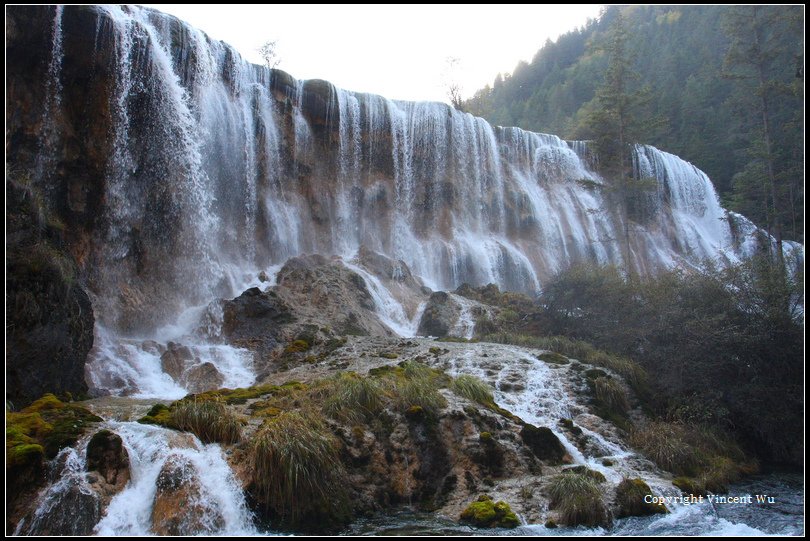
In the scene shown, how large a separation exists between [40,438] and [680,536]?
8024 millimetres

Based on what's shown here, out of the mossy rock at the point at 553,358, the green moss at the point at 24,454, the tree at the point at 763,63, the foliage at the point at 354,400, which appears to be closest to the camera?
the green moss at the point at 24,454

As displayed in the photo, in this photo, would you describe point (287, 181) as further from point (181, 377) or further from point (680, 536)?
point (680, 536)

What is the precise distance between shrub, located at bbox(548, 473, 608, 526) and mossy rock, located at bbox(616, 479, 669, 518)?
334 mm

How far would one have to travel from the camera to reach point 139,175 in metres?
18.0

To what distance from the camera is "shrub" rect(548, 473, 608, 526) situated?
7234mm

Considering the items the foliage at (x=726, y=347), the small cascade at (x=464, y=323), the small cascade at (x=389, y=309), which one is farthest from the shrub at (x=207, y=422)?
the small cascade at (x=389, y=309)

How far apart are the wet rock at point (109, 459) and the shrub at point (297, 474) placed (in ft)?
5.02

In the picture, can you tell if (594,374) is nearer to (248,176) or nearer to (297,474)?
(297,474)

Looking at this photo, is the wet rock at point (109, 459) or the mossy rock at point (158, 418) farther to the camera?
the mossy rock at point (158, 418)

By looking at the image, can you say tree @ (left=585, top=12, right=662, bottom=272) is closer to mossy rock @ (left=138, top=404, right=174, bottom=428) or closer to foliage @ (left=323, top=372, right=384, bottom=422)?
foliage @ (left=323, top=372, right=384, bottom=422)

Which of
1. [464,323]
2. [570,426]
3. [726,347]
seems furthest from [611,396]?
[464,323]

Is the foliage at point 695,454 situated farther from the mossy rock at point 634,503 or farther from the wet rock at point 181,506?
the wet rock at point 181,506

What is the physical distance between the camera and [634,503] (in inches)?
302

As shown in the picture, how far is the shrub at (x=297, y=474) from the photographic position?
22.6ft
